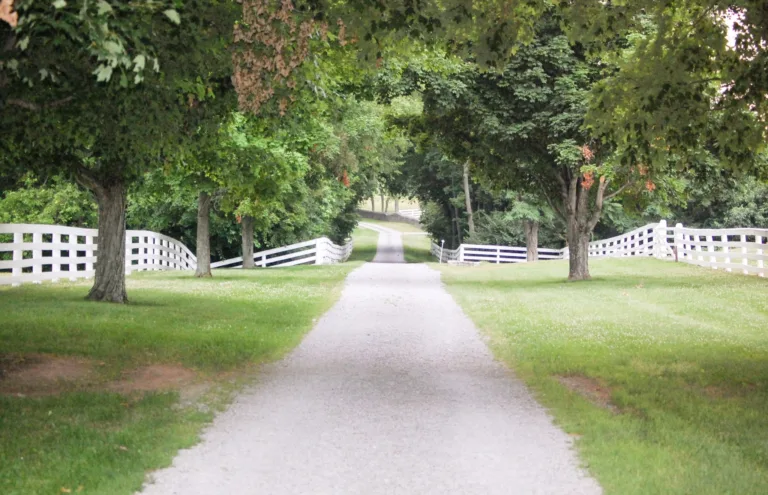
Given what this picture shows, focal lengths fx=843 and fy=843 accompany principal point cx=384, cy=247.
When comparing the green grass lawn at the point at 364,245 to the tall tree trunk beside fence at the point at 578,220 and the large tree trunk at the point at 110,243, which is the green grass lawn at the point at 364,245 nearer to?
the tall tree trunk beside fence at the point at 578,220

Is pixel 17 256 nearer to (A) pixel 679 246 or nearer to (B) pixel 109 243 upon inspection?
(B) pixel 109 243

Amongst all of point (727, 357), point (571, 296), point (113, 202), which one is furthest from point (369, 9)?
point (571, 296)

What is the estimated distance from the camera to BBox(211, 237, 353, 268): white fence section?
42.4 m

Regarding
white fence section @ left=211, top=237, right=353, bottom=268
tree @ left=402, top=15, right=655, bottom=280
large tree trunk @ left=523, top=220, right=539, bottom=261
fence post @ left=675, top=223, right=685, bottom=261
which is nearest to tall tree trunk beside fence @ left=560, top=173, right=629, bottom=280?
tree @ left=402, top=15, right=655, bottom=280

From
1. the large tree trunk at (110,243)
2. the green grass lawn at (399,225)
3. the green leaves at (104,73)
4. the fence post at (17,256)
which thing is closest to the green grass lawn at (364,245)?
the green grass lawn at (399,225)

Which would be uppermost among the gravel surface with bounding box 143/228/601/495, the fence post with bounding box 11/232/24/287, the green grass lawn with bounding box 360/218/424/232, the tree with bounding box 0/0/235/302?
A: the green grass lawn with bounding box 360/218/424/232

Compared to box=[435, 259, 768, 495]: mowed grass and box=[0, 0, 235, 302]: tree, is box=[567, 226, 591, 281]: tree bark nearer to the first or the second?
box=[435, 259, 768, 495]: mowed grass

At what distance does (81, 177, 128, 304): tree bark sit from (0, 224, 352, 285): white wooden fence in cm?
262

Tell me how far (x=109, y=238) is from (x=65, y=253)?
2056cm

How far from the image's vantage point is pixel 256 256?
42406 mm

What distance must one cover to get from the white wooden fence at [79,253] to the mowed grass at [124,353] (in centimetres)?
76

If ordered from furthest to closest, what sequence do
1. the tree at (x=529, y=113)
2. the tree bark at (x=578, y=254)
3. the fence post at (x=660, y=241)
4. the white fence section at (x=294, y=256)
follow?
the white fence section at (x=294, y=256), the fence post at (x=660, y=241), the tree bark at (x=578, y=254), the tree at (x=529, y=113)

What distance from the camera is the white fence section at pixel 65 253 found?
19203mm

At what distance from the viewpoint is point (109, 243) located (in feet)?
55.5
